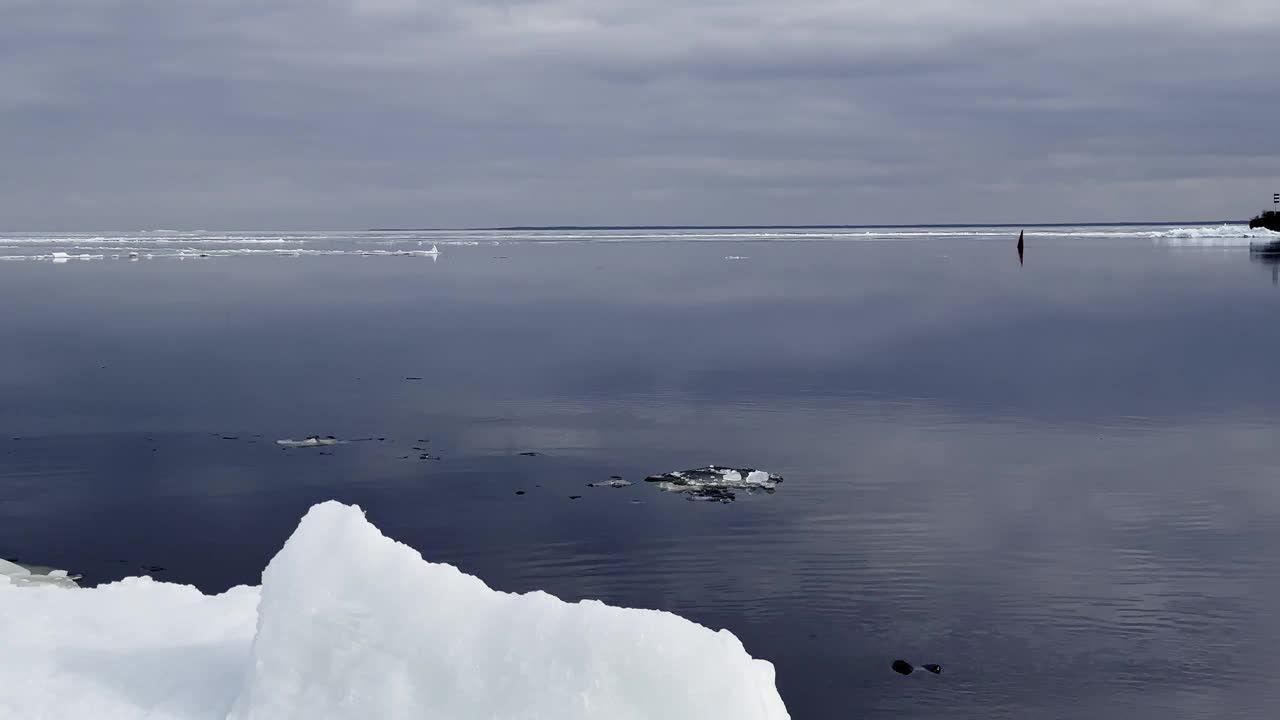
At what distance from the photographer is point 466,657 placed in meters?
7.66

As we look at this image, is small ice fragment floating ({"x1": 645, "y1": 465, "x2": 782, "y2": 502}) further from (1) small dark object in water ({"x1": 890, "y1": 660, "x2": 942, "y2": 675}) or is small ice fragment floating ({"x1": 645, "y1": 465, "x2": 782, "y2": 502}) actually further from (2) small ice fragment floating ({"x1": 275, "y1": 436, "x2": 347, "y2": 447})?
(2) small ice fragment floating ({"x1": 275, "y1": 436, "x2": 347, "y2": 447})

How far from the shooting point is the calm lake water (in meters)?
11.6

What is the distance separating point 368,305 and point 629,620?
48107 mm

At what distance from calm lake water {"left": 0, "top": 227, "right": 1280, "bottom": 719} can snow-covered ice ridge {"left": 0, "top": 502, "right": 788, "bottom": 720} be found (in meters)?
0.33

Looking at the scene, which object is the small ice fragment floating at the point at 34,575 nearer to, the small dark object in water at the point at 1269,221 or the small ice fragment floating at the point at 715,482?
the small ice fragment floating at the point at 715,482

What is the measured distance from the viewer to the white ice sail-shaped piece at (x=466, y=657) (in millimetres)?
7512

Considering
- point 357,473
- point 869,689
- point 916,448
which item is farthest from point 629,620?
point 916,448

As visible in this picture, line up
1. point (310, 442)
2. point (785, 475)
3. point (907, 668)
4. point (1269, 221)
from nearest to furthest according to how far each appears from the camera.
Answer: point (907, 668) < point (785, 475) < point (310, 442) < point (1269, 221)

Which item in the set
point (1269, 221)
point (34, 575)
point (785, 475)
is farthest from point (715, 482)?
point (1269, 221)

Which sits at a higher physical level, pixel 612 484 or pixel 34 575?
pixel 34 575

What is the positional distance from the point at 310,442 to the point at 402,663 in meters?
13.8

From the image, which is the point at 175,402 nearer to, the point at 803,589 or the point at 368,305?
the point at 803,589

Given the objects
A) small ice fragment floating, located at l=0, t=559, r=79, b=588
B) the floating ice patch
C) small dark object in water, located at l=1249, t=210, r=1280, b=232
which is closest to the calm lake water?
the floating ice patch

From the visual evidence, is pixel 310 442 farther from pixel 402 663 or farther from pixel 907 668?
pixel 402 663
